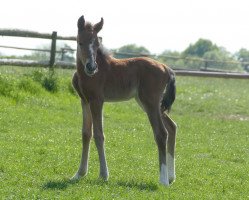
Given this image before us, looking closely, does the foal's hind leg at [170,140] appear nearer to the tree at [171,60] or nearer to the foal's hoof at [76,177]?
the foal's hoof at [76,177]

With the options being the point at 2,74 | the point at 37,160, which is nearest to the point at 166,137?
the point at 37,160

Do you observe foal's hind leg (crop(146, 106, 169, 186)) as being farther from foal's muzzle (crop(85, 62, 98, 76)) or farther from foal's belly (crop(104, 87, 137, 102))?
foal's muzzle (crop(85, 62, 98, 76))

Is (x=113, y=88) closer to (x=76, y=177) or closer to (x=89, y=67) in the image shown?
(x=89, y=67)

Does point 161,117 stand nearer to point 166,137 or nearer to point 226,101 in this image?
point 166,137

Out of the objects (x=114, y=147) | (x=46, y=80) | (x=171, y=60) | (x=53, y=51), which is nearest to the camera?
(x=114, y=147)

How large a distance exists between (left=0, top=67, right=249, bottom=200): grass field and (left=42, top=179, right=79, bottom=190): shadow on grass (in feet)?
0.04

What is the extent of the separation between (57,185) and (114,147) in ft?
12.9

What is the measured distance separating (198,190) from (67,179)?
67.1 inches

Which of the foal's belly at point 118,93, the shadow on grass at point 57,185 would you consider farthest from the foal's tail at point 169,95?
the shadow on grass at point 57,185

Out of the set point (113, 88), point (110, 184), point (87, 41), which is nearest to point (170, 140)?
point (113, 88)

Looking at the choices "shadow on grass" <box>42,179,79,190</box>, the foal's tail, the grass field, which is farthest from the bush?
"shadow on grass" <box>42,179,79,190</box>

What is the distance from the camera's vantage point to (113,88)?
9359mm

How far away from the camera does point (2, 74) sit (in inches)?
698

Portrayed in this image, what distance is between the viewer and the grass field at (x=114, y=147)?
8.55 m
